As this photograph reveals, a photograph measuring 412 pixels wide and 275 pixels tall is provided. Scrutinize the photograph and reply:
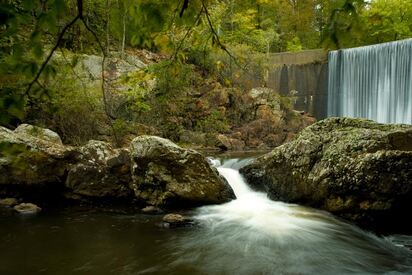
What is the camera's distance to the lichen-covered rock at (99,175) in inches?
299

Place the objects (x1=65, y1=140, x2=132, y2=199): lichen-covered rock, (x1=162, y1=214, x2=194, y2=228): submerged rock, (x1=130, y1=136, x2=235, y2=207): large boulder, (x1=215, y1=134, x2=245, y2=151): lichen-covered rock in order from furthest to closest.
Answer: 1. (x1=215, y1=134, x2=245, y2=151): lichen-covered rock
2. (x1=65, y1=140, x2=132, y2=199): lichen-covered rock
3. (x1=130, y1=136, x2=235, y2=207): large boulder
4. (x1=162, y1=214, x2=194, y2=228): submerged rock

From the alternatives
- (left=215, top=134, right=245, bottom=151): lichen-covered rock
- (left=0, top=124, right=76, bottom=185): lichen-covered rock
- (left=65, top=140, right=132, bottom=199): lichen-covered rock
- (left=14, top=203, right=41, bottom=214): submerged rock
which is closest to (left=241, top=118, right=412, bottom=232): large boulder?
(left=65, top=140, right=132, bottom=199): lichen-covered rock

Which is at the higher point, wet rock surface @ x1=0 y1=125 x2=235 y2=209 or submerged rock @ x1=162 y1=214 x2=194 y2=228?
wet rock surface @ x1=0 y1=125 x2=235 y2=209

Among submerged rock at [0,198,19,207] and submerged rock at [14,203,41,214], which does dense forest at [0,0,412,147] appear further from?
submerged rock at [14,203,41,214]

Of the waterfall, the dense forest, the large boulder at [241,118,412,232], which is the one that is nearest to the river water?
the large boulder at [241,118,412,232]

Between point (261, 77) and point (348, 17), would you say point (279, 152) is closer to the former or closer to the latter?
point (348, 17)

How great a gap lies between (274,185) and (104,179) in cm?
333

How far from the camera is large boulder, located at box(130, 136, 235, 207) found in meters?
7.17

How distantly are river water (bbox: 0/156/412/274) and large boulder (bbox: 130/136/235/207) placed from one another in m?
0.36

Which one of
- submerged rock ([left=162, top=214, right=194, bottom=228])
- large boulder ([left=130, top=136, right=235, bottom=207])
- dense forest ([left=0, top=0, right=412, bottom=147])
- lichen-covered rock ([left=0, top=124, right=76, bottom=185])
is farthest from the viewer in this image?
lichen-covered rock ([left=0, top=124, right=76, bottom=185])

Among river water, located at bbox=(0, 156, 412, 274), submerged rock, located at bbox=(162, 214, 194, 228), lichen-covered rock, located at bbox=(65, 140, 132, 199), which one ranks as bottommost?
river water, located at bbox=(0, 156, 412, 274)

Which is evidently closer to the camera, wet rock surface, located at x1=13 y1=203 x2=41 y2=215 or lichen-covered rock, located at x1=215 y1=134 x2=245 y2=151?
wet rock surface, located at x1=13 y1=203 x2=41 y2=215

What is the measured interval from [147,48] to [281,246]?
11224 mm

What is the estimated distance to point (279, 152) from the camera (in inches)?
292
